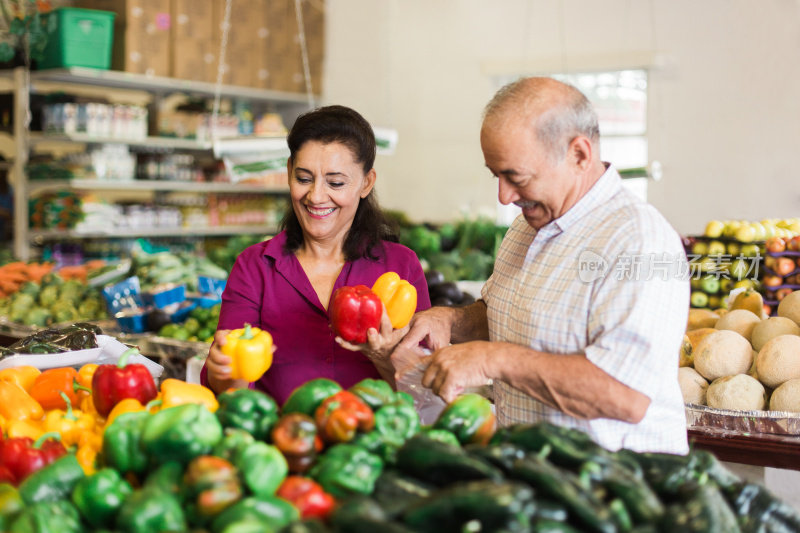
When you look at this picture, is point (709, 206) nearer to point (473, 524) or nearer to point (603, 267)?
point (603, 267)

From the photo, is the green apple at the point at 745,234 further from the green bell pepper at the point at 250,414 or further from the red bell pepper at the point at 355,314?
the green bell pepper at the point at 250,414

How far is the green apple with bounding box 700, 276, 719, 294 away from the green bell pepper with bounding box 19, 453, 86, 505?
11.2 feet

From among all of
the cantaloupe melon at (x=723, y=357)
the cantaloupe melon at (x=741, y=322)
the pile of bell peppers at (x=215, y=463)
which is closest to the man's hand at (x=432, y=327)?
the pile of bell peppers at (x=215, y=463)

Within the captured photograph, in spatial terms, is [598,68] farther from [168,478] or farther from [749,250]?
[168,478]

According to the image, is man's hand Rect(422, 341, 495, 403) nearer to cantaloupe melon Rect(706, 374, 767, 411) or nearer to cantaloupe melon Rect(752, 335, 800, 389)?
cantaloupe melon Rect(706, 374, 767, 411)

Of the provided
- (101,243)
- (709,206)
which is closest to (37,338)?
(101,243)

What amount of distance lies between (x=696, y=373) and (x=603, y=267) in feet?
4.69

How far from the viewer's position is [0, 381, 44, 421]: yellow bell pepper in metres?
2.08

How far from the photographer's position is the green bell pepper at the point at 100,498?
1326 millimetres

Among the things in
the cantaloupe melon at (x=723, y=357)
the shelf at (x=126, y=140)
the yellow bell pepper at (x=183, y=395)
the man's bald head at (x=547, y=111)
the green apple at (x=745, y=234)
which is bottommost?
the cantaloupe melon at (x=723, y=357)

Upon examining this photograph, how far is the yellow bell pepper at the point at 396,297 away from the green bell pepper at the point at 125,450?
969 millimetres

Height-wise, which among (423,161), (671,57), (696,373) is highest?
(671,57)

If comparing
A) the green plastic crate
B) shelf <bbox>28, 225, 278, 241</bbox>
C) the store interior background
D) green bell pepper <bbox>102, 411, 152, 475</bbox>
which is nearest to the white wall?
the store interior background

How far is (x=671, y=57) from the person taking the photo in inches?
307
